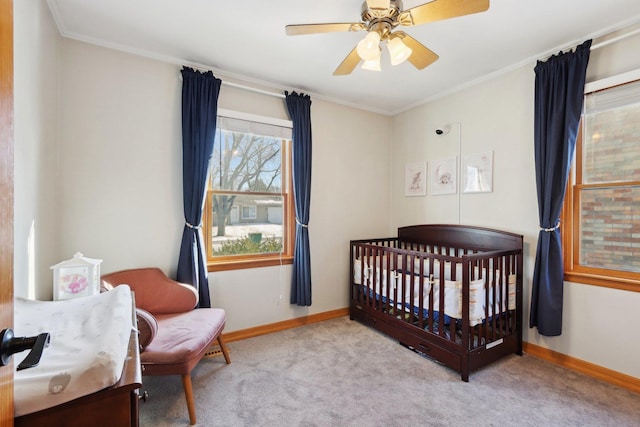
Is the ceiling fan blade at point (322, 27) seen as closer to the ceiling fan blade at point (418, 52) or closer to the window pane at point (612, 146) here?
the ceiling fan blade at point (418, 52)

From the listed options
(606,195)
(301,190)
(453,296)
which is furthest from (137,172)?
(606,195)

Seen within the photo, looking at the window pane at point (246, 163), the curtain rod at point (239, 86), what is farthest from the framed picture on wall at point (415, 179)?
the curtain rod at point (239, 86)

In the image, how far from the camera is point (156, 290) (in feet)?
7.41

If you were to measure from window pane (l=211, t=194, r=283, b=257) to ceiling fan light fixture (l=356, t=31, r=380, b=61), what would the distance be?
1706mm

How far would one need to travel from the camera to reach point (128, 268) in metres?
2.35

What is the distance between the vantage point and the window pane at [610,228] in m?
2.05

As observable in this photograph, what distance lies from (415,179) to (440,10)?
215cm

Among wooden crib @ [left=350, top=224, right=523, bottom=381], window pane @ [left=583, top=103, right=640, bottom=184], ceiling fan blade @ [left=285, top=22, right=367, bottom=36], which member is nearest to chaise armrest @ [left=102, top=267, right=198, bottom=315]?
wooden crib @ [left=350, top=224, right=523, bottom=381]

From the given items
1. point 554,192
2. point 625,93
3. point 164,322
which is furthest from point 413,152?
point 164,322

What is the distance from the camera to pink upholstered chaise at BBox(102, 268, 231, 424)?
1688mm

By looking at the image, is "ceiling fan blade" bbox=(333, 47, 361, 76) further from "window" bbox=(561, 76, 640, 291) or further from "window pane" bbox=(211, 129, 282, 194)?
"window" bbox=(561, 76, 640, 291)

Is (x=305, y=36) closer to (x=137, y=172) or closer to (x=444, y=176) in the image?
(x=137, y=172)

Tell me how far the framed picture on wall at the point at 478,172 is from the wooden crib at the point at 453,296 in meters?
0.39

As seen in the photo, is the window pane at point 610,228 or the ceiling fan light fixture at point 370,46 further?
the window pane at point 610,228
